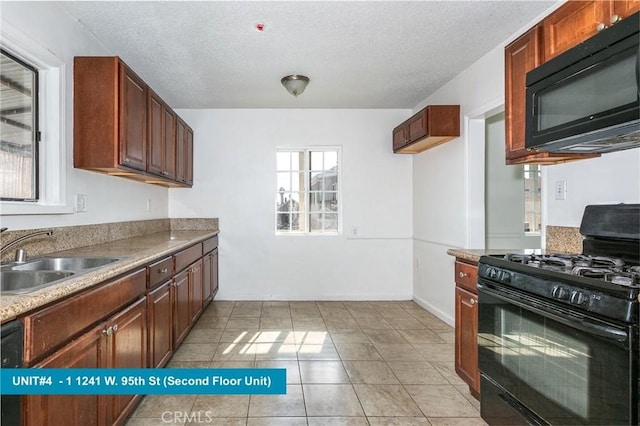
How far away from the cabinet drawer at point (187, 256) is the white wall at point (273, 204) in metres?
1.13

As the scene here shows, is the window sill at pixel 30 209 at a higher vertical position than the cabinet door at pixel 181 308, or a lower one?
higher

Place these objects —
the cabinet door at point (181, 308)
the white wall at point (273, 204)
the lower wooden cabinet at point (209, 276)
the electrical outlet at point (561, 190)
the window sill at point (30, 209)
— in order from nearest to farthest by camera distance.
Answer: the window sill at point (30, 209) < the electrical outlet at point (561, 190) < the cabinet door at point (181, 308) < the lower wooden cabinet at point (209, 276) < the white wall at point (273, 204)

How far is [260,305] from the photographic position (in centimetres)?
446

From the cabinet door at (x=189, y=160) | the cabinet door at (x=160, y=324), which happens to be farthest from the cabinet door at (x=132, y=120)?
the cabinet door at (x=189, y=160)

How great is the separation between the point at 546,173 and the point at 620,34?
48.1 inches

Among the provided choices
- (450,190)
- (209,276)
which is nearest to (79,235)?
(209,276)

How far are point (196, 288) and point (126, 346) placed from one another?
63.7 inches

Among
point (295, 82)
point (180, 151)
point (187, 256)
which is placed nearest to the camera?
point (187, 256)

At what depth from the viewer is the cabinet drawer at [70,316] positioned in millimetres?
1161

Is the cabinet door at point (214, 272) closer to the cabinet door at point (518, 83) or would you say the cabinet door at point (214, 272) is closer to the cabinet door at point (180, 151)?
the cabinet door at point (180, 151)

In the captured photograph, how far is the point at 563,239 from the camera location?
7.45 feet

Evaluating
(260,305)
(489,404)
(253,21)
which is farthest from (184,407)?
(253,21)

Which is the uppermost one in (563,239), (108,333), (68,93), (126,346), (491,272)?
(68,93)

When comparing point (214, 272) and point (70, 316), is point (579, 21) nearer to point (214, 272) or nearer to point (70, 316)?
point (70, 316)
